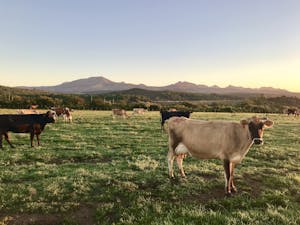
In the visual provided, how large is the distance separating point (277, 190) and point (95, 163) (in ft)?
22.5

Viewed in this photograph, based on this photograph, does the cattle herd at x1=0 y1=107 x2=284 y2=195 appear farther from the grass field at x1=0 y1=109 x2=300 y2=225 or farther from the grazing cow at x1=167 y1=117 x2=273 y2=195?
the grass field at x1=0 y1=109 x2=300 y2=225

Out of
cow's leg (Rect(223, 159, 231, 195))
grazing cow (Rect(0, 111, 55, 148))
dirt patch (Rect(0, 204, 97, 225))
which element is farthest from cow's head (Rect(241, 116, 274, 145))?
grazing cow (Rect(0, 111, 55, 148))

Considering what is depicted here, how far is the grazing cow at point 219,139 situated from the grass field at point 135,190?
2.89 feet

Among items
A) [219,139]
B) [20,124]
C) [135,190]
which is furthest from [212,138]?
[20,124]

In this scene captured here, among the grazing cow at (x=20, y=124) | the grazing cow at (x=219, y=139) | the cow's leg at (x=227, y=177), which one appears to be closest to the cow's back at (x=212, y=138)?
the grazing cow at (x=219, y=139)

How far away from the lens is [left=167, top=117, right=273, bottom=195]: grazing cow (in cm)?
891

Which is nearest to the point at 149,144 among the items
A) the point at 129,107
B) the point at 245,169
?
the point at 245,169

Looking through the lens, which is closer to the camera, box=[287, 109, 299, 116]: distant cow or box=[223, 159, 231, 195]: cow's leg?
box=[223, 159, 231, 195]: cow's leg

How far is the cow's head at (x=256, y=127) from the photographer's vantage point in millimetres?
8798

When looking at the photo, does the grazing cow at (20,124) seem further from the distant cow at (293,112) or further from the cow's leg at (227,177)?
the distant cow at (293,112)

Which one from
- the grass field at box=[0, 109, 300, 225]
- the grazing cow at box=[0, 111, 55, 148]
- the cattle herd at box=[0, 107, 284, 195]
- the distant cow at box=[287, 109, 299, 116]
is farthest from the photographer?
the distant cow at box=[287, 109, 299, 116]

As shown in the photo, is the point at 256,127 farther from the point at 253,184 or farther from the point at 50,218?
the point at 50,218

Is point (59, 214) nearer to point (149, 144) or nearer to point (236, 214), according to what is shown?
point (236, 214)

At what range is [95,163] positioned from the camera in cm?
1245
